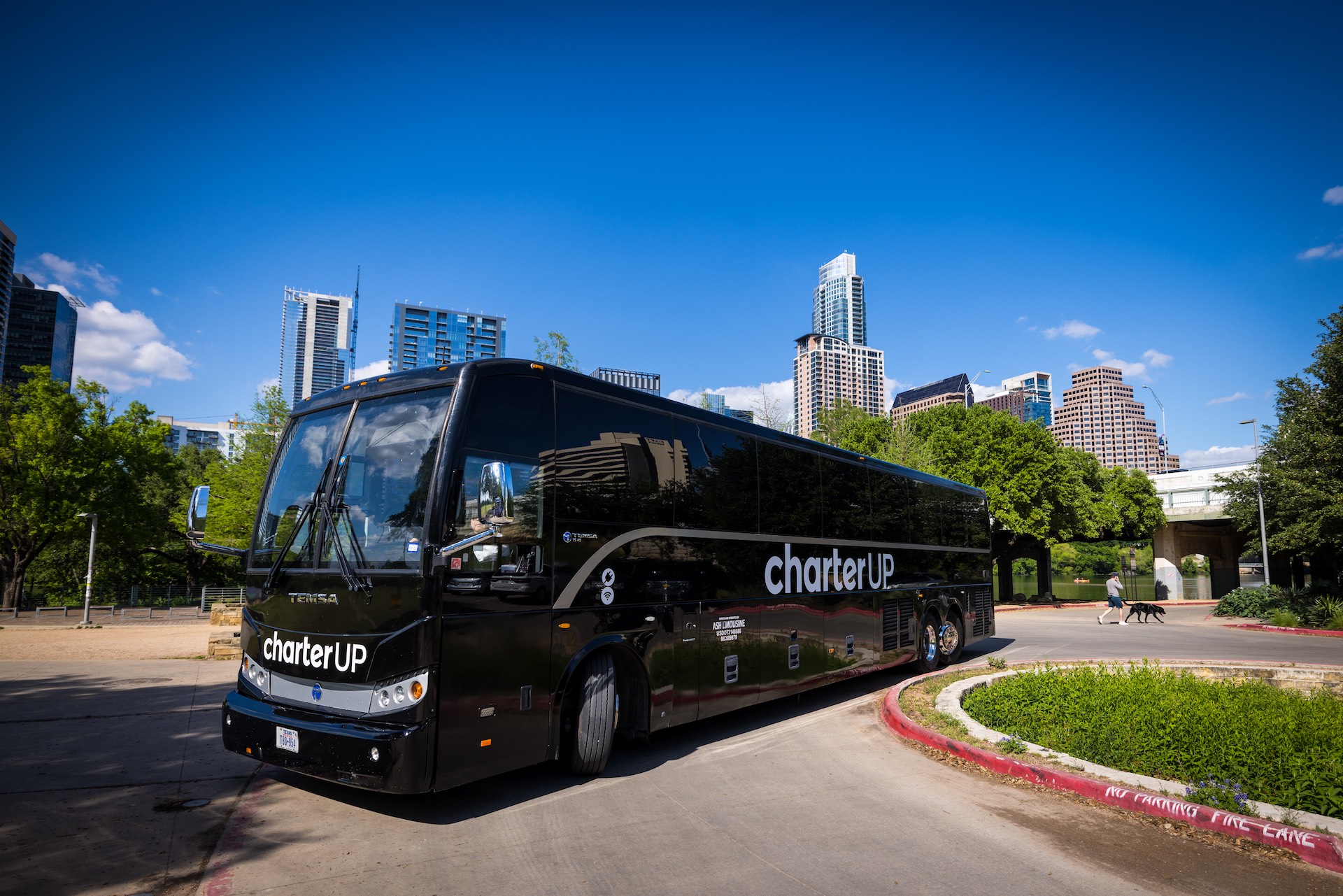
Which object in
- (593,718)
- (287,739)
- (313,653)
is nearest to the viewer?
(287,739)

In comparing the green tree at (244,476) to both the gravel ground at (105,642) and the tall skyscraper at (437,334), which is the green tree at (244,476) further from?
the tall skyscraper at (437,334)

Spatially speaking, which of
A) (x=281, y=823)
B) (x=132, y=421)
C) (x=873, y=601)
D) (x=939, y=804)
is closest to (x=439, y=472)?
(x=281, y=823)

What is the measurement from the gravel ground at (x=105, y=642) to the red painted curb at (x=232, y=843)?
35.7 feet

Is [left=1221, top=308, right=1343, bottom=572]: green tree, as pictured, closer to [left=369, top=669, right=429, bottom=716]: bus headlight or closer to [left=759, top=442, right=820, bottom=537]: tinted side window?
[left=759, top=442, right=820, bottom=537]: tinted side window

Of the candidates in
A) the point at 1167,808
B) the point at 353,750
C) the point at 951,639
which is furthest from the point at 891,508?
the point at 353,750

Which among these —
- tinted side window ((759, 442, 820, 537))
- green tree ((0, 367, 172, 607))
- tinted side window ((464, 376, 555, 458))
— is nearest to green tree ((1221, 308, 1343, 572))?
tinted side window ((759, 442, 820, 537))

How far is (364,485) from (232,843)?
2.55m

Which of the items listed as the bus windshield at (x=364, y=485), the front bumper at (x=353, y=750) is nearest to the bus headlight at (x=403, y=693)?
the front bumper at (x=353, y=750)

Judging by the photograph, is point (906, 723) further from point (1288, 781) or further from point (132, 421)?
point (132, 421)

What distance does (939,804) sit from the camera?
20.6ft

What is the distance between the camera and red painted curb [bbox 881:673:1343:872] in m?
4.98

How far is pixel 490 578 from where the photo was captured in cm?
577

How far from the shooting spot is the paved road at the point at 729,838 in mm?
4633

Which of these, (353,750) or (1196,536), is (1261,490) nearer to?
(1196,536)
